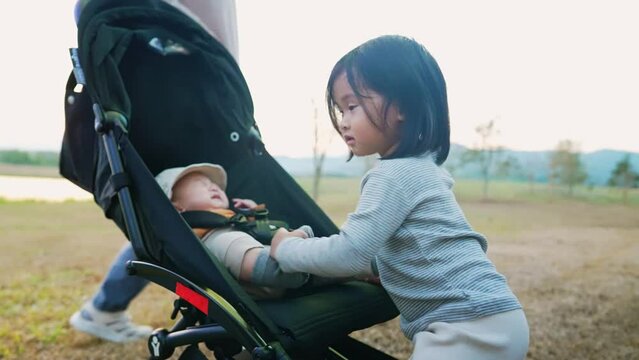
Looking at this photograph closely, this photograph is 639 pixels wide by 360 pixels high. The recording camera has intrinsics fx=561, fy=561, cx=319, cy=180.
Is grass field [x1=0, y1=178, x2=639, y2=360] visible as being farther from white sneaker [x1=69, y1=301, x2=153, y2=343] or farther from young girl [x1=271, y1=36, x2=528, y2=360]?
young girl [x1=271, y1=36, x2=528, y2=360]

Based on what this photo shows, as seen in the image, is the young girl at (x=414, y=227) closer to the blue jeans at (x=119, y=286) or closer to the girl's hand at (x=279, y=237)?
the girl's hand at (x=279, y=237)

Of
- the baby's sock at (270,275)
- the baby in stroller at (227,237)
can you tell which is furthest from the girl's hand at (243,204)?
the baby's sock at (270,275)

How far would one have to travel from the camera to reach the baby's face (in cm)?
156

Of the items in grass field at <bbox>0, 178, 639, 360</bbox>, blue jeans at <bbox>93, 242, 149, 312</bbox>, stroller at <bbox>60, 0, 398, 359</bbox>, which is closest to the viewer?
stroller at <bbox>60, 0, 398, 359</bbox>

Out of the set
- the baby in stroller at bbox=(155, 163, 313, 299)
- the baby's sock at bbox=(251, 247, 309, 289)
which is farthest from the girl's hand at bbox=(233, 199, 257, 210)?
the baby's sock at bbox=(251, 247, 309, 289)

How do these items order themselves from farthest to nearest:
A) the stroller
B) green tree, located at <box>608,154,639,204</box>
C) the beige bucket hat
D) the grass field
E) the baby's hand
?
1. green tree, located at <box>608,154,639,204</box>
2. the grass field
3. the beige bucket hat
4. the baby's hand
5. the stroller

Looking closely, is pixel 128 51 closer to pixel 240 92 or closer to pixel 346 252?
pixel 240 92

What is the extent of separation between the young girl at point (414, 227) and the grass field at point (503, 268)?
129 cm

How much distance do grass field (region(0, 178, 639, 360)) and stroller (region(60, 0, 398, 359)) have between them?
2.99ft

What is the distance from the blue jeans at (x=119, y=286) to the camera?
2.10m

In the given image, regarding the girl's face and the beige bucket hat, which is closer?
the girl's face

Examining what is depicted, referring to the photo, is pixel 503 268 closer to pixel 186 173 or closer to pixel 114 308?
pixel 114 308

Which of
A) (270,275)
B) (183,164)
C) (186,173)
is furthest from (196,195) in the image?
(270,275)

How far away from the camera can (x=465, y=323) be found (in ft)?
3.31
